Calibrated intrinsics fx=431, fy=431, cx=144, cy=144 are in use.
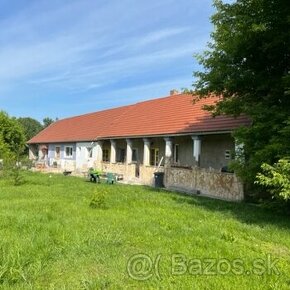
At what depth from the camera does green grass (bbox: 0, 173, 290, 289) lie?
598 centimetres

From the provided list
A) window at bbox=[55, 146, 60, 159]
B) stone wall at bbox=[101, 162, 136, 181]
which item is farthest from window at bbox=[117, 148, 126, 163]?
window at bbox=[55, 146, 60, 159]

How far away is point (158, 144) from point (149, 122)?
182cm

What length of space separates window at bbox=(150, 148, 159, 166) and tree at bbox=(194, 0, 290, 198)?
45.6ft

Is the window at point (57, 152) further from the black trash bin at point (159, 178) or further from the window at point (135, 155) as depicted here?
the black trash bin at point (159, 178)

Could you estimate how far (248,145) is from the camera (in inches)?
496

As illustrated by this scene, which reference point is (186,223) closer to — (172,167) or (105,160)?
(172,167)

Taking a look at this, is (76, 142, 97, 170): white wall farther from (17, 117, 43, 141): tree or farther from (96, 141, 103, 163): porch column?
(17, 117, 43, 141): tree

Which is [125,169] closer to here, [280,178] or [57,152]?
[57,152]

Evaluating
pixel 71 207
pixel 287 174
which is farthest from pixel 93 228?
pixel 287 174

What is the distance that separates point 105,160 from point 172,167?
13610 mm

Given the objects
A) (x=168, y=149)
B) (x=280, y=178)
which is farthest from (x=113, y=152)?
(x=280, y=178)

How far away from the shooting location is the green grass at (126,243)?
5.98 meters

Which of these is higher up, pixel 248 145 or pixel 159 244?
pixel 248 145

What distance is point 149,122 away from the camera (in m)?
30.9
